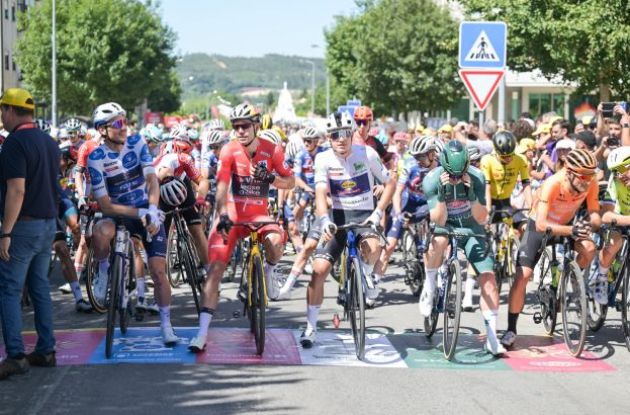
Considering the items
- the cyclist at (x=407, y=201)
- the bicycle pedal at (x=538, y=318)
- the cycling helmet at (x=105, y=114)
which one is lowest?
the bicycle pedal at (x=538, y=318)

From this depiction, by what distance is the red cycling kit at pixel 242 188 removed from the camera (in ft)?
31.3

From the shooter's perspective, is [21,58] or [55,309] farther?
[21,58]

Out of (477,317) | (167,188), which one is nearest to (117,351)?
(167,188)

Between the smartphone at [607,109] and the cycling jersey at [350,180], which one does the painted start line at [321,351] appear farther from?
the smartphone at [607,109]

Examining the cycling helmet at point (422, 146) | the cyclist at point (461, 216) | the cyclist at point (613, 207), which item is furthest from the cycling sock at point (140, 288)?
the cyclist at point (613, 207)

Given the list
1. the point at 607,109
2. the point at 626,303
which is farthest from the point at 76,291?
the point at 607,109

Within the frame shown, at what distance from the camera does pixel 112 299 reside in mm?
9070

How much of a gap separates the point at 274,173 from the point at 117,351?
2049mm

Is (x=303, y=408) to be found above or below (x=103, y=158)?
below

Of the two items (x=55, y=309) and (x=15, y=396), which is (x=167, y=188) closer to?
(x=55, y=309)

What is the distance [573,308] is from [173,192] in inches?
175

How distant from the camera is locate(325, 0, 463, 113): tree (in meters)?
54.8

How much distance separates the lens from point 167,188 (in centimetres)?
1174

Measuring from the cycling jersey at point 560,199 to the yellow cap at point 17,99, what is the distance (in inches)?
173
